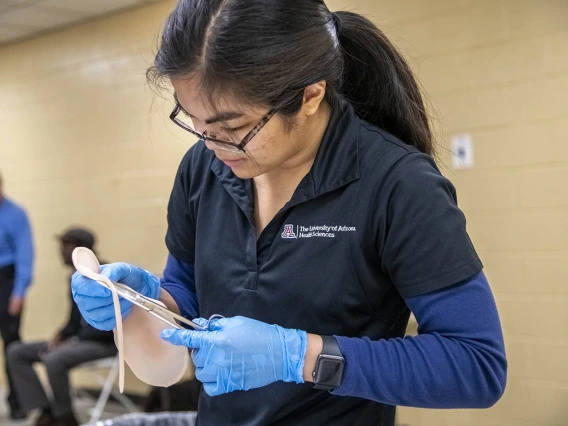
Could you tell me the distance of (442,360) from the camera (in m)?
0.81

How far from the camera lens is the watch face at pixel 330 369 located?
0.81 metres

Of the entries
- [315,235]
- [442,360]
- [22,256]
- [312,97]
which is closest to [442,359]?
[442,360]

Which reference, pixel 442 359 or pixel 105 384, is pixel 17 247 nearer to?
pixel 105 384

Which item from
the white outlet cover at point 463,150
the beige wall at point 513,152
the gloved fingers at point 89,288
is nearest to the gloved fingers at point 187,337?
the gloved fingers at point 89,288

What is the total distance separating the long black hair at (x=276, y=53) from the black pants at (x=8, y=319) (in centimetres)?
342

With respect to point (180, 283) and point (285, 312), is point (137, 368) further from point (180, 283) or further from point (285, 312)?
point (285, 312)

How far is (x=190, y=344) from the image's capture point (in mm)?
895

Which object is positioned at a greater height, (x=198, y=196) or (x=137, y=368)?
(x=198, y=196)

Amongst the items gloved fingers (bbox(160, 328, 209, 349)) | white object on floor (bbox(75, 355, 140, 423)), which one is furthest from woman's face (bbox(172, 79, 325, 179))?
white object on floor (bbox(75, 355, 140, 423))

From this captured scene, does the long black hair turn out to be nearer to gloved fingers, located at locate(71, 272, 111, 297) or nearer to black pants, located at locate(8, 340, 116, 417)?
gloved fingers, located at locate(71, 272, 111, 297)

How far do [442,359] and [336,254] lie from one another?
196 millimetres

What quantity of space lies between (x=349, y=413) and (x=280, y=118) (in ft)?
1.41

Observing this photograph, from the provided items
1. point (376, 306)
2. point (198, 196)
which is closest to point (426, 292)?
point (376, 306)

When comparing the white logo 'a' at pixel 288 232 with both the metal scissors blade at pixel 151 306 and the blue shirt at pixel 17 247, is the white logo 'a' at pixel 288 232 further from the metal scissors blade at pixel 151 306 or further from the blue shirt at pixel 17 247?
the blue shirt at pixel 17 247
